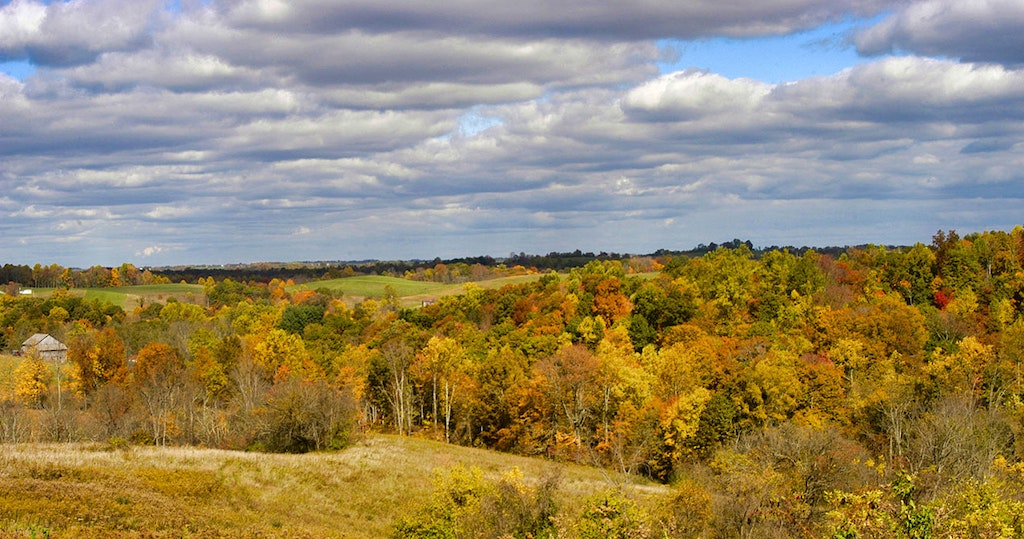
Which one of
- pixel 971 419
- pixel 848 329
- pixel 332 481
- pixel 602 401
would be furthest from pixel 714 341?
pixel 332 481

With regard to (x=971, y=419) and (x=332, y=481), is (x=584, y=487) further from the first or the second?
(x=971, y=419)

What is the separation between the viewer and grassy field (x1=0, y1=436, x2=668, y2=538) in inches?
1072

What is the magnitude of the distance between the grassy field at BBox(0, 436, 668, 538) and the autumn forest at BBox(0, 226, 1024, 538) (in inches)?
235

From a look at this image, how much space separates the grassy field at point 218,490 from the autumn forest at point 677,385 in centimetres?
596

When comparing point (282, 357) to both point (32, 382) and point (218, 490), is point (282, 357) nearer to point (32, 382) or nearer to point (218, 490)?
point (32, 382)

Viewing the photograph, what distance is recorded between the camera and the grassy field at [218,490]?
2723 centimetres

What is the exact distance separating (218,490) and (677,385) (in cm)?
4669

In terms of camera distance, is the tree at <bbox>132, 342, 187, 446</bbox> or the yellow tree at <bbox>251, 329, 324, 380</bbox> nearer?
the tree at <bbox>132, 342, 187, 446</bbox>

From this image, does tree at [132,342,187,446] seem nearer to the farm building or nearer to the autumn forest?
the autumn forest

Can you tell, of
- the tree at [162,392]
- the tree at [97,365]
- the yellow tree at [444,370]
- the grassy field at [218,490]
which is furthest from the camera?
the tree at [97,365]

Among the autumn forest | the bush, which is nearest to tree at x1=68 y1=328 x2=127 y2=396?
the autumn forest

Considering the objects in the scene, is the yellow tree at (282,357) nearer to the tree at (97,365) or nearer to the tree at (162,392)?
the tree at (162,392)

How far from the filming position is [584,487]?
2179 inches

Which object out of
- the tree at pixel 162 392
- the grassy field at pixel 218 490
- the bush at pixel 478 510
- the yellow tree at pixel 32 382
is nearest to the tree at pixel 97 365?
the yellow tree at pixel 32 382
